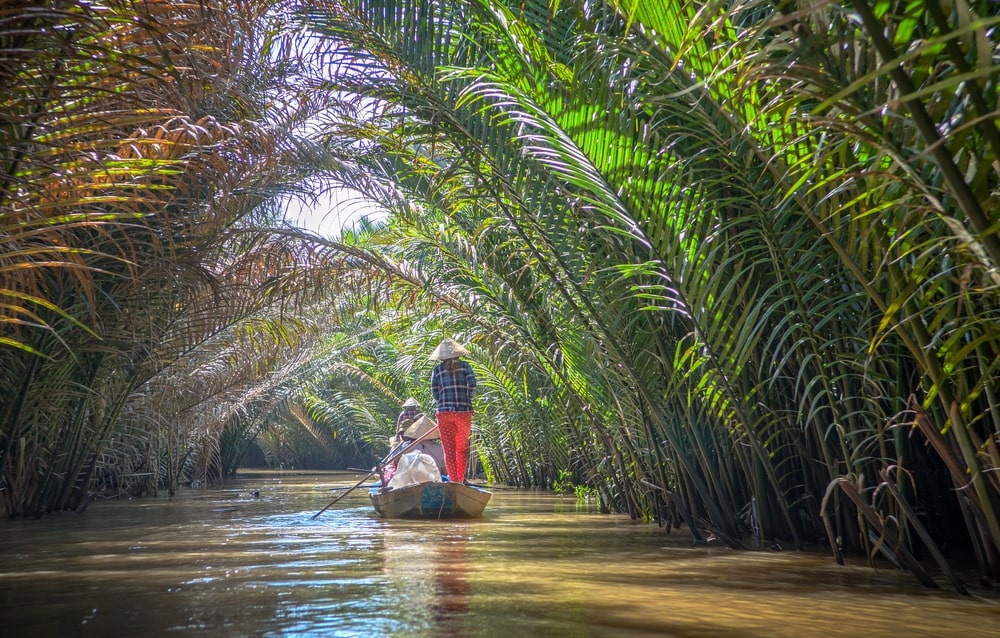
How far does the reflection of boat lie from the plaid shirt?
6.44 feet

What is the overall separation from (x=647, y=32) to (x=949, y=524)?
360 cm

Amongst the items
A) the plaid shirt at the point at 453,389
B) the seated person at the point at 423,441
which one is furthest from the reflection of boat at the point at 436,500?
the plaid shirt at the point at 453,389

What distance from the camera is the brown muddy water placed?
3545 mm

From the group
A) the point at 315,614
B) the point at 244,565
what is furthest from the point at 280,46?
the point at 315,614

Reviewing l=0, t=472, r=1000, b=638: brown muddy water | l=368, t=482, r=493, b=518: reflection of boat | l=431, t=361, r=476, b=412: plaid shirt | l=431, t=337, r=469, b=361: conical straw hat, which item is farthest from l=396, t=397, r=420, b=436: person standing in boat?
l=0, t=472, r=1000, b=638: brown muddy water

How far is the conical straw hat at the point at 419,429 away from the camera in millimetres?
11461

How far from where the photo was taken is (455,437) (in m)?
11.9

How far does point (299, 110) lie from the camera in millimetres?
9523

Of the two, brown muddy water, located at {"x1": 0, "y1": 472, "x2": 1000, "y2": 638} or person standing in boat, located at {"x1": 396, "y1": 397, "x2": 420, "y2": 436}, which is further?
person standing in boat, located at {"x1": 396, "y1": 397, "x2": 420, "y2": 436}

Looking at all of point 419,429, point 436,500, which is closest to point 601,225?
point 436,500

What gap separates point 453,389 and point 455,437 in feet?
2.24

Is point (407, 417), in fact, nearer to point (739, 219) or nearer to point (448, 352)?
point (448, 352)

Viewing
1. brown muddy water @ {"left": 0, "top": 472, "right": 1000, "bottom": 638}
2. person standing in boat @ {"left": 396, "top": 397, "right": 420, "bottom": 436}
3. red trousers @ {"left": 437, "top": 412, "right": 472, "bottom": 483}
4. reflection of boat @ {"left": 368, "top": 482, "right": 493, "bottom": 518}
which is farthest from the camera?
person standing in boat @ {"left": 396, "top": 397, "right": 420, "bottom": 436}

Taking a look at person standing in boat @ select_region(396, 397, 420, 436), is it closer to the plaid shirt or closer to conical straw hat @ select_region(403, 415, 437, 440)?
conical straw hat @ select_region(403, 415, 437, 440)
